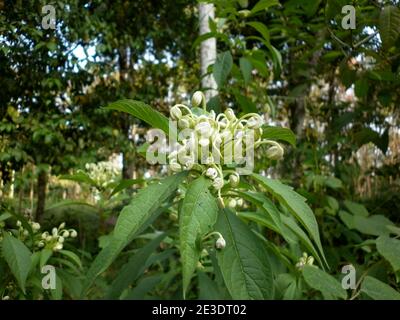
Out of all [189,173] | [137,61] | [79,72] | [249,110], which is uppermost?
[137,61]

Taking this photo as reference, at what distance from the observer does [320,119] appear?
482cm

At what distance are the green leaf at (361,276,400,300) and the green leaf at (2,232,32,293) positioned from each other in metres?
1.03

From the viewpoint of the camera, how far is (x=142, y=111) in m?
0.98

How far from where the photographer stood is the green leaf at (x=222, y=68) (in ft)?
6.45

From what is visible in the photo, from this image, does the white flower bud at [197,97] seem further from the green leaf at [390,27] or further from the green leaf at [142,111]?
the green leaf at [390,27]

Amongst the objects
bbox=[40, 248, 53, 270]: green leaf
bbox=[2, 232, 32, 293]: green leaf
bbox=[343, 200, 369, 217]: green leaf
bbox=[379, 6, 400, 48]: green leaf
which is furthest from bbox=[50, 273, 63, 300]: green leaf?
bbox=[343, 200, 369, 217]: green leaf

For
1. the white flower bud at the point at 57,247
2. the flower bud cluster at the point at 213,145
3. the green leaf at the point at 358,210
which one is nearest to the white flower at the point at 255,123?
the flower bud cluster at the point at 213,145

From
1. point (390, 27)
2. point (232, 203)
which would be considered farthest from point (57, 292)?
point (390, 27)

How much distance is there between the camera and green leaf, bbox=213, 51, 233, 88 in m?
1.97

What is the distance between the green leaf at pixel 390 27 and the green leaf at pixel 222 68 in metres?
0.68

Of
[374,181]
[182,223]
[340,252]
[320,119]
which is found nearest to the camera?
[182,223]
